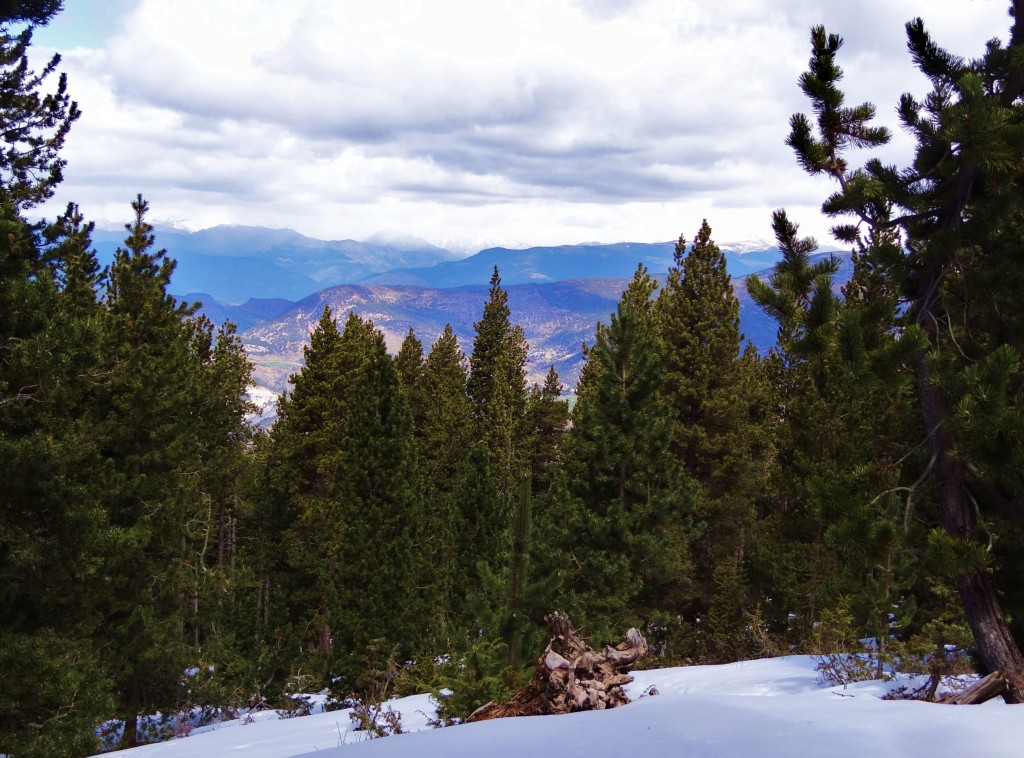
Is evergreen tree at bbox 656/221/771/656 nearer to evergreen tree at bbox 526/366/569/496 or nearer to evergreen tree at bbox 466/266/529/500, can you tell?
evergreen tree at bbox 466/266/529/500

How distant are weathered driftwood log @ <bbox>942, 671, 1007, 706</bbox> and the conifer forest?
0.44 ft

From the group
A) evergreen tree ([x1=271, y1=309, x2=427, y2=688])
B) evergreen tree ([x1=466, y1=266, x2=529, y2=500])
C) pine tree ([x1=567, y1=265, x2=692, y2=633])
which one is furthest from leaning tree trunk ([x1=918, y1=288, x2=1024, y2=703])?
evergreen tree ([x1=466, y1=266, x2=529, y2=500])

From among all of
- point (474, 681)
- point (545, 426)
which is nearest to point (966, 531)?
point (474, 681)

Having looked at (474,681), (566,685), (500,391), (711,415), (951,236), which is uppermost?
(951,236)

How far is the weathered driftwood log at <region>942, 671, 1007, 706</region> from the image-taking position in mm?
6406

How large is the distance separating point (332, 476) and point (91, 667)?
59.2 ft

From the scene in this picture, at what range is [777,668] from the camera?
34.5 ft

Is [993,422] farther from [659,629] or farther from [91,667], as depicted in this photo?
[659,629]

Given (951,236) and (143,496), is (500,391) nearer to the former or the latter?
(143,496)

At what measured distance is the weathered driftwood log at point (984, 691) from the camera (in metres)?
6.41

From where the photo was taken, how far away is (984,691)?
6.46 m

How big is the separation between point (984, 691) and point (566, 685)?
3982 mm

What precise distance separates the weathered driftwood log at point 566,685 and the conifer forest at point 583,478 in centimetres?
151

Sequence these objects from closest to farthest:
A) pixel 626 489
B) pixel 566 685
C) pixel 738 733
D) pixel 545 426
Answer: pixel 738 733
pixel 566 685
pixel 626 489
pixel 545 426
